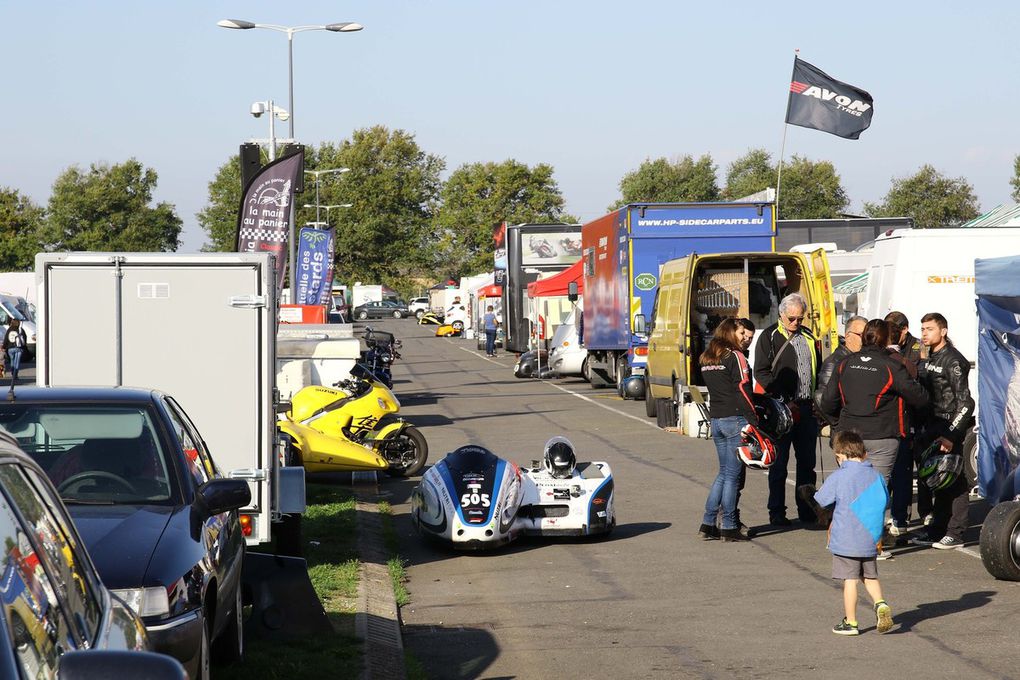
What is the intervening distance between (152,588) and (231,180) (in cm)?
11057

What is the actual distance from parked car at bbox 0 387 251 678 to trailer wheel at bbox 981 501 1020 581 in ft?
16.5

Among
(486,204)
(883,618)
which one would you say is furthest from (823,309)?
(486,204)

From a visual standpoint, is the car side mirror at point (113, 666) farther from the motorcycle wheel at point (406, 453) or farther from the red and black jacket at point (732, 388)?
the motorcycle wheel at point (406, 453)

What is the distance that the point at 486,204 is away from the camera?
4232 inches

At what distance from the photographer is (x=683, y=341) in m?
20.5

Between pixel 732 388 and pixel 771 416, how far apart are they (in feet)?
2.15

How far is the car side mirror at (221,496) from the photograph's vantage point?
20.6 ft

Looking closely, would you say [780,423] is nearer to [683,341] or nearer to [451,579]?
[451,579]

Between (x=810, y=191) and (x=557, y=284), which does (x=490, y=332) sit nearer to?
(x=557, y=284)

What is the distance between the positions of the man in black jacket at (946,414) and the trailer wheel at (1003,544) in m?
1.51

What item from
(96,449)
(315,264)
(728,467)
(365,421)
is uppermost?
(315,264)

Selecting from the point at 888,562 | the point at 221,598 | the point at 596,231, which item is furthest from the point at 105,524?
the point at 596,231

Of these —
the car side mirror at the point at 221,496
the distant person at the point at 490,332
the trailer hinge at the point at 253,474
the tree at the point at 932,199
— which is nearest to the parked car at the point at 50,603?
the car side mirror at the point at 221,496

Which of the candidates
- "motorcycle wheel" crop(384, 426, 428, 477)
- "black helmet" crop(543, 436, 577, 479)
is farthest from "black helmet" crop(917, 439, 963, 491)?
"motorcycle wheel" crop(384, 426, 428, 477)
